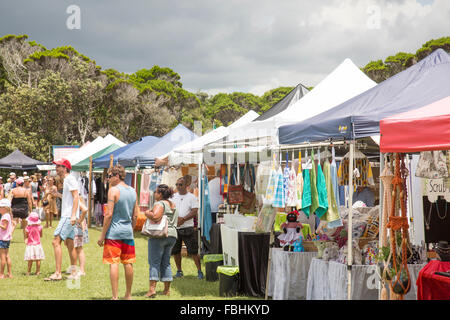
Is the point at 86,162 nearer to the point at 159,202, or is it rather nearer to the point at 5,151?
the point at 159,202

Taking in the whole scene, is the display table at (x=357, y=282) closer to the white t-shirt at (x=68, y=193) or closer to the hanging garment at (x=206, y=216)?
the white t-shirt at (x=68, y=193)

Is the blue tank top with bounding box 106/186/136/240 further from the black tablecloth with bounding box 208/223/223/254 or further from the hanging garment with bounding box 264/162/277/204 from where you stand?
the black tablecloth with bounding box 208/223/223/254

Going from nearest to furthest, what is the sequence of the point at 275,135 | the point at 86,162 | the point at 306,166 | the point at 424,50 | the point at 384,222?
the point at 384,222
the point at 306,166
the point at 275,135
the point at 86,162
the point at 424,50

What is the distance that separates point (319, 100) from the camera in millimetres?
7160

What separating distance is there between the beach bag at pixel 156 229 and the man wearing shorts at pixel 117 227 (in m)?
0.41

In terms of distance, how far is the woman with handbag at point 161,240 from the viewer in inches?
253

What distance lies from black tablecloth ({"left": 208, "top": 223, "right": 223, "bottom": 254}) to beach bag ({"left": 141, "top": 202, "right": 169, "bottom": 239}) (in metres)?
2.19

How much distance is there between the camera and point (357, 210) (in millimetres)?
6781

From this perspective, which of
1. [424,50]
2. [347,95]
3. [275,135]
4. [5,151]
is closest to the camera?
[275,135]

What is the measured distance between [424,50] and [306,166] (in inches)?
1394

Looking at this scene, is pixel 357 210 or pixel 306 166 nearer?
pixel 306 166

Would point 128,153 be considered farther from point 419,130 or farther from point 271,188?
point 419,130
